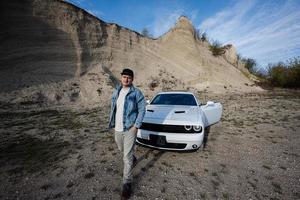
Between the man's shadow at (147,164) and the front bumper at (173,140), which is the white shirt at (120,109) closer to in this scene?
the man's shadow at (147,164)

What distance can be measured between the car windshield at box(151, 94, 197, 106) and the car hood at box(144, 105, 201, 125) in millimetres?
434

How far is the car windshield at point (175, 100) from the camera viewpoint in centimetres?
584

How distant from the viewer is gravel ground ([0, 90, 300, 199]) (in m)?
3.27

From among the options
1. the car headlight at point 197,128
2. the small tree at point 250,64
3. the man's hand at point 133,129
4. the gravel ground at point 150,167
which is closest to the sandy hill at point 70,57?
the gravel ground at point 150,167

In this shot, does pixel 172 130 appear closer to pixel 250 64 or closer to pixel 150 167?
pixel 150 167

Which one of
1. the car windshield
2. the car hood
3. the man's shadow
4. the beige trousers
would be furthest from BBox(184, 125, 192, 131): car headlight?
the beige trousers

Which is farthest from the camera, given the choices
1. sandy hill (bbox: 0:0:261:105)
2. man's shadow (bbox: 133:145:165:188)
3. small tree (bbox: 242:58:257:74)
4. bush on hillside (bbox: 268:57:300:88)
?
small tree (bbox: 242:58:257:74)

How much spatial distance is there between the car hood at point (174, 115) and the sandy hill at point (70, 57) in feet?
29.9

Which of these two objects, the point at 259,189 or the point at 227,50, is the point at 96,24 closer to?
the point at 259,189

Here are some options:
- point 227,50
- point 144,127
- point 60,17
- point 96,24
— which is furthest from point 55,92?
point 227,50

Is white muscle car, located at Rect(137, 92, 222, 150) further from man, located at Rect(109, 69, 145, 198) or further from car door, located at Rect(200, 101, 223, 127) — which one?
man, located at Rect(109, 69, 145, 198)

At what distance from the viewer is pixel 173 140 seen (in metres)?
4.17

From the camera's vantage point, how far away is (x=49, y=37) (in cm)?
1488

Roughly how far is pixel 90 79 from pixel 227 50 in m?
29.4
